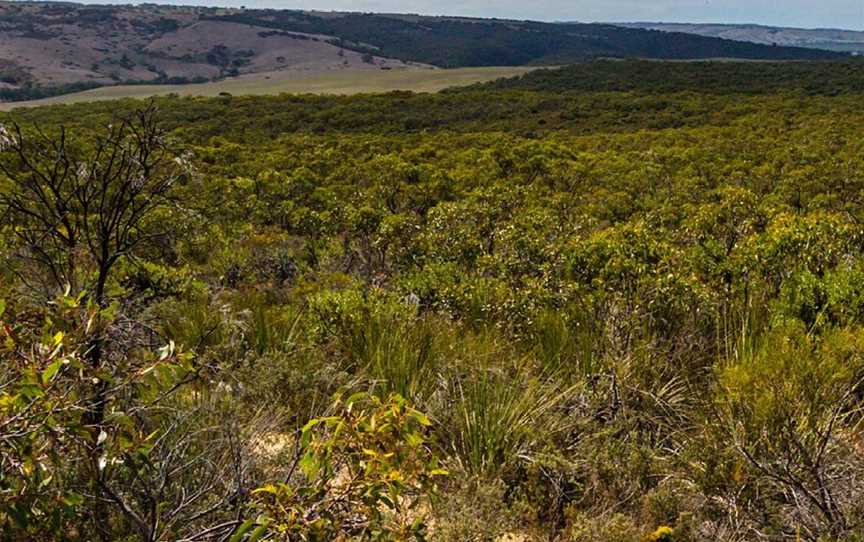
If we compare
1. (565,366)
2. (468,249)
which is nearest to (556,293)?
(565,366)

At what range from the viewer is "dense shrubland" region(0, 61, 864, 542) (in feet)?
6.22

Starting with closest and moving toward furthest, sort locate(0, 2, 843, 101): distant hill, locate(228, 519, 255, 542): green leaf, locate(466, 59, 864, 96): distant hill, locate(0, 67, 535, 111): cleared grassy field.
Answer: locate(228, 519, 255, 542): green leaf, locate(466, 59, 864, 96): distant hill, locate(0, 67, 535, 111): cleared grassy field, locate(0, 2, 843, 101): distant hill

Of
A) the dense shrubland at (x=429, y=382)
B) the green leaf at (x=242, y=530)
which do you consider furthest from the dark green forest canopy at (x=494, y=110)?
the green leaf at (x=242, y=530)

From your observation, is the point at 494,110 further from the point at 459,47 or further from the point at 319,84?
the point at 459,47

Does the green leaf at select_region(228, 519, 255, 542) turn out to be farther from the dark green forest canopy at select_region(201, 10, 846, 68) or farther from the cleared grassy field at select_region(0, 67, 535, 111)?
the dark green forest canopy at select_region(201, 10, 846, 68)

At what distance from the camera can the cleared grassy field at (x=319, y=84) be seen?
8362cm

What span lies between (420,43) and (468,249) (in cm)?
18494

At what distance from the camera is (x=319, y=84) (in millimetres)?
96562

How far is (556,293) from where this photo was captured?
5055 millimetres

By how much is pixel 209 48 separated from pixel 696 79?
105040 mm

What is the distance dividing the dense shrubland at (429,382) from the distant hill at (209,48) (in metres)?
90.8

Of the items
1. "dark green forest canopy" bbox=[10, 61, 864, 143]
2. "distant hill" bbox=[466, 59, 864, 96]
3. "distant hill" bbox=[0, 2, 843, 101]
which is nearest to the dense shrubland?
"dark green forest canopy" bbox=[10, 61, 864, 143]

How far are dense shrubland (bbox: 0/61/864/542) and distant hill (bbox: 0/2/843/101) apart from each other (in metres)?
90.8

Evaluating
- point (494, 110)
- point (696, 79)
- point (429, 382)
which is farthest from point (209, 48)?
point (429, 382)
